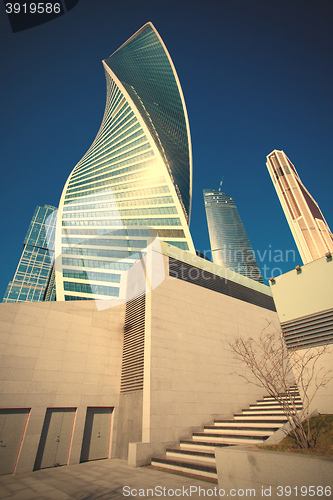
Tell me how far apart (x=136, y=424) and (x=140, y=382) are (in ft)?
4.83

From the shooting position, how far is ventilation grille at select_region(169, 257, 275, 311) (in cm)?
1357

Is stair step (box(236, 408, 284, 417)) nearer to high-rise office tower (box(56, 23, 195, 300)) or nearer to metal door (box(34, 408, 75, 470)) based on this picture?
metal door (box(34, 408, 75, 470))

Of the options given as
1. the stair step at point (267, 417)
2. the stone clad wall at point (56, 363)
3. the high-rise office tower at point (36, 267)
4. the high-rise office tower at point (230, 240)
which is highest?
the high-rise office tower at point (230, 240)

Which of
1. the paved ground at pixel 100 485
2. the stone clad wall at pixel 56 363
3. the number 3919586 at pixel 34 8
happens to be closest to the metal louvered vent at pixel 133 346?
the stone clad wall at pixel 56 363

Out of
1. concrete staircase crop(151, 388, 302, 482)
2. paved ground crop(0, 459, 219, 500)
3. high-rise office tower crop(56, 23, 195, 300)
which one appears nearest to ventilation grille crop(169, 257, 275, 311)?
concrete staircase crop(151, 388, 302, 482)

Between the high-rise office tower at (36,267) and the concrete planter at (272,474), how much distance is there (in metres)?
73.3

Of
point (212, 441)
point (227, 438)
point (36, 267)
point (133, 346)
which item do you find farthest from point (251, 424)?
point (36, 267)

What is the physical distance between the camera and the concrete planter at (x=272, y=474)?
12.1 ft

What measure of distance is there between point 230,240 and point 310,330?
156863 mm

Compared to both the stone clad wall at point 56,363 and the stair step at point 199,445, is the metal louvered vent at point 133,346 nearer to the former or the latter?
the stone clad wall at point 56,363

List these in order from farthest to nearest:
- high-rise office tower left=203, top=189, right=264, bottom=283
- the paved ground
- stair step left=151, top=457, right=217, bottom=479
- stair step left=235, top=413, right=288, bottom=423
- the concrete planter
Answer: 1. high-rise office tower left=203, top=189, right=264, bottom=283
2. stair step left=235, top=413, right=288, bottom=423
3. stair step left=151, top=457, right=217, bottom=479
4. the paved ground
5. the concrete planter

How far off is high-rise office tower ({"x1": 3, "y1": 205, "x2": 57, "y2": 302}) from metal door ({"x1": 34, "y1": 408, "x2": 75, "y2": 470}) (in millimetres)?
66594

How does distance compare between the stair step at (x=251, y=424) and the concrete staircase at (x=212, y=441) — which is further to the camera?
the stair step at (x=251, y=424)

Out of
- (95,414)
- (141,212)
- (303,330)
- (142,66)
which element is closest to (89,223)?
(141,212)
